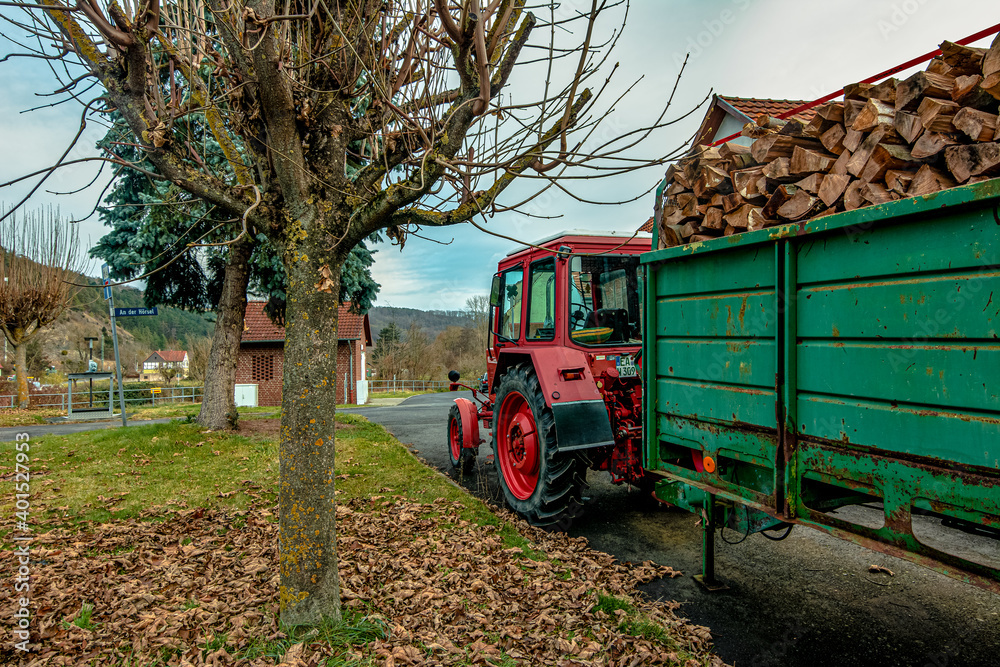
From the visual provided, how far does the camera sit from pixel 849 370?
2137mm

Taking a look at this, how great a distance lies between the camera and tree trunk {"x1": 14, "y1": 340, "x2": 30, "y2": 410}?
691 inches

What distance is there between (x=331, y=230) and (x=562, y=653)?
2.42 m

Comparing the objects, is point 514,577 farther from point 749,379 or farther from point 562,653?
point 749,379

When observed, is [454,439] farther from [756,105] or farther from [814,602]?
[756,105]

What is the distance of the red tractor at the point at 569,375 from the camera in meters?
4.27

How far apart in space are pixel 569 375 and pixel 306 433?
2397 millimetres

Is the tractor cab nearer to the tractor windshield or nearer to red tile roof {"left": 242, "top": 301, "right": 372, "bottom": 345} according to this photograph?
the tractor windshield

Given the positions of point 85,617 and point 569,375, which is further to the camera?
point 569,375

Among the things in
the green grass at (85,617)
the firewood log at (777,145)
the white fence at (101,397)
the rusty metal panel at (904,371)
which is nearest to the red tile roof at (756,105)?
the firewood log at (777,145)

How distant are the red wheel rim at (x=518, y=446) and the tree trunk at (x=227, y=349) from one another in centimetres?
582

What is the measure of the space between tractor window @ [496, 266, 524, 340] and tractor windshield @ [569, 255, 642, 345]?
851mm

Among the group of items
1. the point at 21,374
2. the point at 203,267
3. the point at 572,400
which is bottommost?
the point at 21,374

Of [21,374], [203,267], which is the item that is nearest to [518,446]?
[203,267]

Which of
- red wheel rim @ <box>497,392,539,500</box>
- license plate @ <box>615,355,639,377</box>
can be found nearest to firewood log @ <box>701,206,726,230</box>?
license plate @ <box>615,355,639,377</box>
